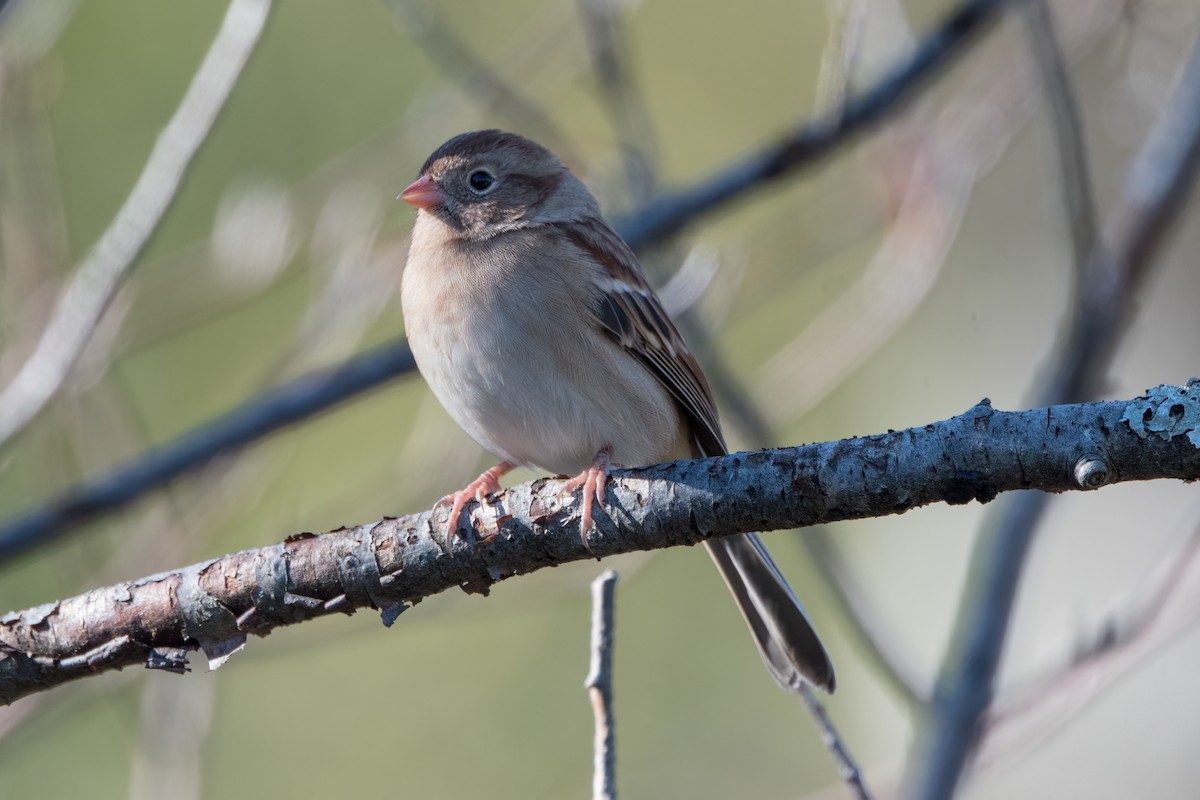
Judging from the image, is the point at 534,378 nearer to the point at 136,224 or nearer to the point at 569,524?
the point at 569,524

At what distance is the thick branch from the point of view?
2178 millimetres

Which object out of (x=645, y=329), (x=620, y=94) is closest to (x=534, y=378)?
(x=645, y=329)

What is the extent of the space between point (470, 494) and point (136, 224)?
3.72ft

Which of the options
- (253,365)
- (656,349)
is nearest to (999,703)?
(656,349)

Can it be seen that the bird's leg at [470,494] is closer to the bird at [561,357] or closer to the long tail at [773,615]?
the bird at [561,357]

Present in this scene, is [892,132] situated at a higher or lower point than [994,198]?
lower

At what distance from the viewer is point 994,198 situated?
21.5 ft

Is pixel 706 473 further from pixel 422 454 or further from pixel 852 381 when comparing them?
pixel 852 381

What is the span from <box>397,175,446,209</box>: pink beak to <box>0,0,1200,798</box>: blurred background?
0.48 ft

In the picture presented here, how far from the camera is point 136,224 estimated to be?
3.40 m

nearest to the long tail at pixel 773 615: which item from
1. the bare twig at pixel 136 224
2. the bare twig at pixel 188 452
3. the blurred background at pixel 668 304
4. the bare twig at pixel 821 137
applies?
the blurred background at pixel 668 304

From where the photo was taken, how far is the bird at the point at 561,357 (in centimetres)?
369

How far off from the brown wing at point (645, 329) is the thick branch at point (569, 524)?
1.06 meters

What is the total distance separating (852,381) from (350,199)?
322 centimetres
